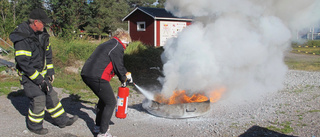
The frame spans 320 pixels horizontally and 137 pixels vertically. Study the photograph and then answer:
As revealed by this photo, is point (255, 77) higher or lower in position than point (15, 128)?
higher

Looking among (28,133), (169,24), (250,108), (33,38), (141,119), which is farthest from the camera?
(169,24)

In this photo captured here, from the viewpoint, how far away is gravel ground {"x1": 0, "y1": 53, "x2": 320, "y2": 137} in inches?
172

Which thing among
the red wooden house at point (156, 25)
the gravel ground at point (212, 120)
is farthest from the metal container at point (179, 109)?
the red wooden house at point (156, 25)

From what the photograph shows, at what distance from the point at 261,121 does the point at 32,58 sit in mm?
4281

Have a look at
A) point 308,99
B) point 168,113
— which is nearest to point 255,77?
point 308,99

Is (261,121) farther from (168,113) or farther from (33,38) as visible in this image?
(33,38)

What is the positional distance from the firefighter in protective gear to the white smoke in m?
2.58

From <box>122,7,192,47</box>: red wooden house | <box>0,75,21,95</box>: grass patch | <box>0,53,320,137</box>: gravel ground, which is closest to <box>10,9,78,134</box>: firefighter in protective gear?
<box>0,53,320,137</box>: gravel ground

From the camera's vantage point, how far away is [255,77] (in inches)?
314

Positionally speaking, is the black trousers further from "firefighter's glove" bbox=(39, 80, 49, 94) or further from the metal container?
the metal container

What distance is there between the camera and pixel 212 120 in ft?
16.6

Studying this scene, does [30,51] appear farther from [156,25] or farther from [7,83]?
[156,25]

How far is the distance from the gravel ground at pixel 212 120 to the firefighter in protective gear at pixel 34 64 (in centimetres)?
43

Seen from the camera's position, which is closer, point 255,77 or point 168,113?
point 168,113
